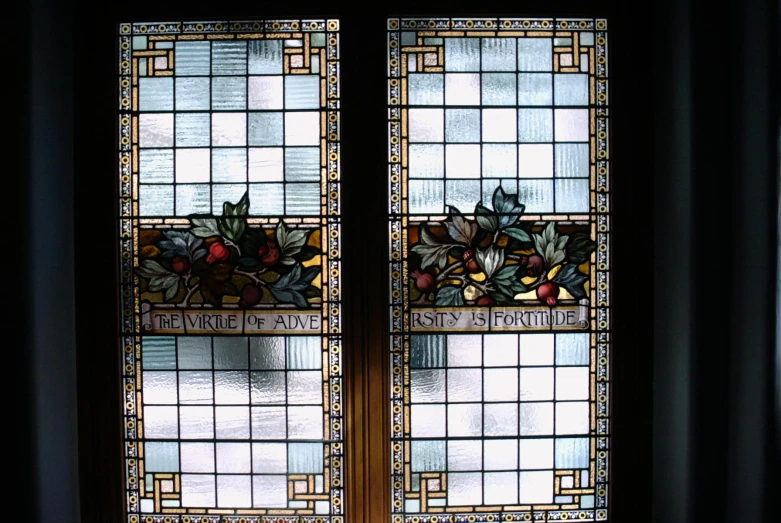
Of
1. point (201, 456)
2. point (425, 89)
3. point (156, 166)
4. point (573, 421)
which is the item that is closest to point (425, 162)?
point (425, 89)

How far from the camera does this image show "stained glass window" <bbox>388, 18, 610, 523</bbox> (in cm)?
196

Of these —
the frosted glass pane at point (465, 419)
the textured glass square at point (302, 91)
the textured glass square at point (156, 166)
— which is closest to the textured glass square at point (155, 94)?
the textured glass square at point (156, 166)

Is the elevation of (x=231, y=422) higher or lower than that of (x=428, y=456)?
higher

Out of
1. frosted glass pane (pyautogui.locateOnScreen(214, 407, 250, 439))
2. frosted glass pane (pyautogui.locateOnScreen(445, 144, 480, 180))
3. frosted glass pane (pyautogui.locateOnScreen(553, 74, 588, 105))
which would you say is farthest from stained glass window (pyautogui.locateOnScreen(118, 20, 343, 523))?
frosted glass pane (pyautogui.locateOnScreen(553, 74, 588, 105))

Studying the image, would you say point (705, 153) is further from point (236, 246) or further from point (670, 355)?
point (236, 246)

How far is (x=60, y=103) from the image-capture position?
6.21 ft

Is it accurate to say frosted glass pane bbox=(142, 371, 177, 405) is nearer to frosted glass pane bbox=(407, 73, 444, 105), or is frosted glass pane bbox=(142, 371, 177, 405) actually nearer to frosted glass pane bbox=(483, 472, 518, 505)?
frosted glass pane bbox=(483, 472, 518, 505)

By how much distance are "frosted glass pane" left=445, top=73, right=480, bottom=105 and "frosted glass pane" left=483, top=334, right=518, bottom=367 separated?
2.59 ft

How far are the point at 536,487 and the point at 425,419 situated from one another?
0.45 metres

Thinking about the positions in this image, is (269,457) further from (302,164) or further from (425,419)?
(302,164)

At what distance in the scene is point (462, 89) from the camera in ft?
6.48

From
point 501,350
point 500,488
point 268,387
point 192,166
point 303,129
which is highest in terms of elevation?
point 303,129

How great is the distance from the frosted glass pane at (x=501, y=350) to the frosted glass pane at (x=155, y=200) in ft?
3.78

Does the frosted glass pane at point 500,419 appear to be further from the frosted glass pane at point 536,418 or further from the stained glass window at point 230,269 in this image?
the stained glass window at point 230,269
